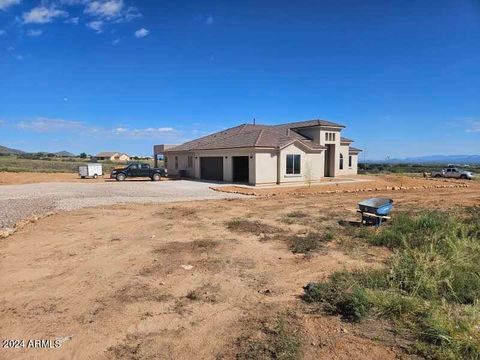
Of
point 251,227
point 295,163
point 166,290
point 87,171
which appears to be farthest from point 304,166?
point 166,290

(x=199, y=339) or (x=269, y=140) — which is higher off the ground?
(x=269, y=140)

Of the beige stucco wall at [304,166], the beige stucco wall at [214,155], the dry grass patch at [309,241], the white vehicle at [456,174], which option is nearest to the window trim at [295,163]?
the beige stucco wall at [304,166]

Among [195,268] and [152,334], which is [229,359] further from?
[195,268]

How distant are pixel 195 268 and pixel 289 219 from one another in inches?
242

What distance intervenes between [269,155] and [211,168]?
25.1ft

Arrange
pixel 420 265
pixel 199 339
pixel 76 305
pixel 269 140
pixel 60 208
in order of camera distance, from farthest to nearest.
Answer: pixel 269 140
pixel 60 208
pixel 420 265
pixel 76 305
pixel 199 339

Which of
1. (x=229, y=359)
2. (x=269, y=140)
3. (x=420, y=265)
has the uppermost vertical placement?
(x=269, y=140)

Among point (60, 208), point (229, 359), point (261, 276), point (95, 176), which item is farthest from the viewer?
point (95, 176)

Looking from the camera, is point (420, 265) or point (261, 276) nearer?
point (420, 265)

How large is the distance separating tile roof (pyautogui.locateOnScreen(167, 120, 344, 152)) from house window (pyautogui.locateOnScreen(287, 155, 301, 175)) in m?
1.29

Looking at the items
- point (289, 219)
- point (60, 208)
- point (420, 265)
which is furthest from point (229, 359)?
point (60, 208)

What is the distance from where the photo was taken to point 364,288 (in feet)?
18.7

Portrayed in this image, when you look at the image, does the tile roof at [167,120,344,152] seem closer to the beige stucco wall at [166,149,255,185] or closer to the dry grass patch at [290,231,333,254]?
the beige stucco wall at [166,149,255,185]

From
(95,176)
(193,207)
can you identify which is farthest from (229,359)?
(95,176)
